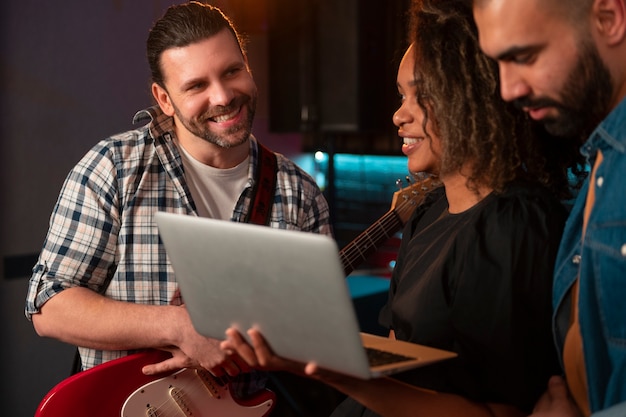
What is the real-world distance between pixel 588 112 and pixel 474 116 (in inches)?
10.6

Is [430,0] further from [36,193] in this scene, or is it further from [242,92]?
[36,193]

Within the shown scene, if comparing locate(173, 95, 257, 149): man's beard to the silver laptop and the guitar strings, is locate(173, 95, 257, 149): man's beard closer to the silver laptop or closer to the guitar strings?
the guitar strings

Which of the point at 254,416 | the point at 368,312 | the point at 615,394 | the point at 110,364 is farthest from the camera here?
the point at 368,312

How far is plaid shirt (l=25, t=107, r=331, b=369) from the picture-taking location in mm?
2062

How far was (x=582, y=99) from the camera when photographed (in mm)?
1289

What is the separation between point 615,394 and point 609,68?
1.71 feet

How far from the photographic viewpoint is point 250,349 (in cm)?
138

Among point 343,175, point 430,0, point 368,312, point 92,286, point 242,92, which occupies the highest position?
point 430,0

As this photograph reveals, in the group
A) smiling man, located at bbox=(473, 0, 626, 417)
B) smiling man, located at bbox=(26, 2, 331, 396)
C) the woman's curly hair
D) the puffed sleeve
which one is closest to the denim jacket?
smiling man, located at bbox=(473, 0, 626, 417)

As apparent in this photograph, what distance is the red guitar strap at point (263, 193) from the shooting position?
2.24 metres

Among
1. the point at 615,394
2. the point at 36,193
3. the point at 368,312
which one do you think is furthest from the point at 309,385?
the point at 615,394

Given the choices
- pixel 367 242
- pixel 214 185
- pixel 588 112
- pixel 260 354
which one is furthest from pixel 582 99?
pixel 214 185

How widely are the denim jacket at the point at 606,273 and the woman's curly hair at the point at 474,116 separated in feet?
0.68

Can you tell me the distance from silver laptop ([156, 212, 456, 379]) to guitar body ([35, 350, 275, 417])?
2.24ft
